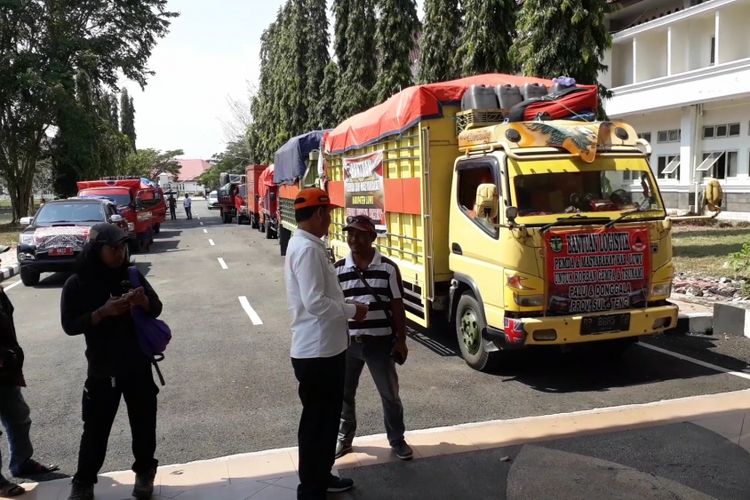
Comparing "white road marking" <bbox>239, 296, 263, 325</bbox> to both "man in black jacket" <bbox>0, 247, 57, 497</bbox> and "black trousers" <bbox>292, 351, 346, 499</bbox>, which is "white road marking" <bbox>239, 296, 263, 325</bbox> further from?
"black trousers" <bbox>292, 351, 346, 499</bbox>

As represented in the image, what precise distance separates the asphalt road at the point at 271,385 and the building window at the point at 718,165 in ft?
64.4

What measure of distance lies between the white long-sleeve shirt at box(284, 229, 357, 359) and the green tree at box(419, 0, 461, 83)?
896 inches

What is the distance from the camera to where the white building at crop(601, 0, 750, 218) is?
23.8m

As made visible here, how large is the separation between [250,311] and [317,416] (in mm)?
7093

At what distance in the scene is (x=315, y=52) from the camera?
40062 millimetres

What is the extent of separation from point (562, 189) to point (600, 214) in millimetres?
460

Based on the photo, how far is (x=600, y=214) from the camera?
20.7ft

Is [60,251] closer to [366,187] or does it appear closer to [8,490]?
[366,187]

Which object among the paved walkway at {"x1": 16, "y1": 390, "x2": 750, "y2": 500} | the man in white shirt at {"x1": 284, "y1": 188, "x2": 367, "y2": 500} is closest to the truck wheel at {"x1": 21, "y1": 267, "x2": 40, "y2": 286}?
the paved walkway at {"x1": 16, "y1": 390, "x2": 750, "y2": 500}

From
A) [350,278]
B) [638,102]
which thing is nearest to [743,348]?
[350,278]

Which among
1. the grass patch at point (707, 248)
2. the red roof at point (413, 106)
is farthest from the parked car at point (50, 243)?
the grass patch at point (707, 248)

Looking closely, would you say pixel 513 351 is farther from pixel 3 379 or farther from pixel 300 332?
pixel 3 379

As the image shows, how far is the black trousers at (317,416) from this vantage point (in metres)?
3.63

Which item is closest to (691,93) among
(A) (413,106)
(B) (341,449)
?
(A) (413,106)
